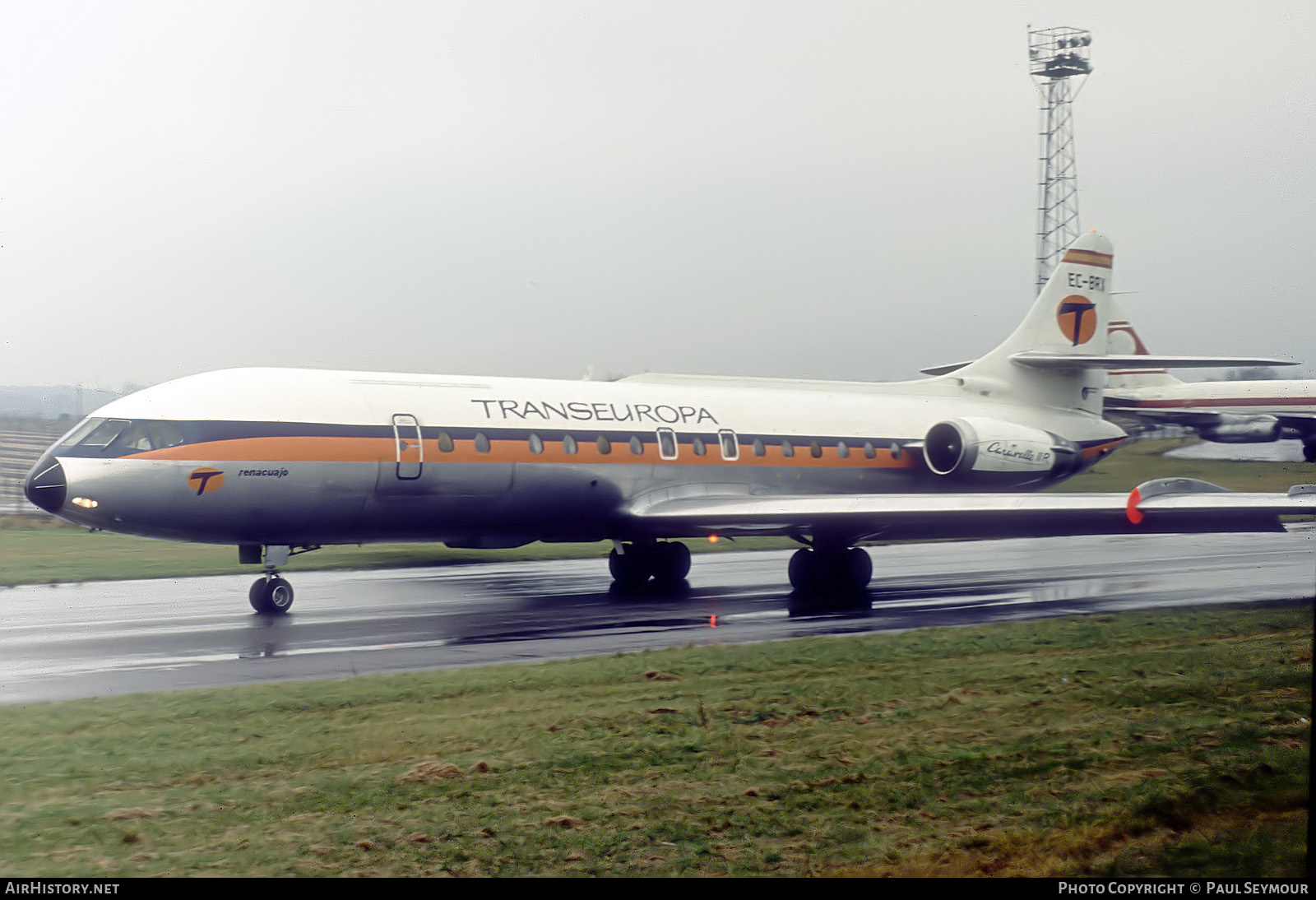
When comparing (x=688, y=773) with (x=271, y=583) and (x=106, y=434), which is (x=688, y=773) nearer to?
(x=271, y=583)

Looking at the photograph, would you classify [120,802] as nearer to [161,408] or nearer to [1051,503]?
[161,408]

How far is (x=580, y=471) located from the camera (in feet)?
59.5

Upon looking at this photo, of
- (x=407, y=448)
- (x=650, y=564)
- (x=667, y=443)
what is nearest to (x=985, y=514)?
(x=667, y=443)

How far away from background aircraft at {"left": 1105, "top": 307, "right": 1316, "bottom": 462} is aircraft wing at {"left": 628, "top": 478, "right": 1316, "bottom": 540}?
5.64 meters

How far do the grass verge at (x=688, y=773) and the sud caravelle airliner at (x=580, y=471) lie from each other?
6.10 meters

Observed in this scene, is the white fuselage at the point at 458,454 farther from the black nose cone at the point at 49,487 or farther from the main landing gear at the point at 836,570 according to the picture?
the main landing gear at the point at 836,570

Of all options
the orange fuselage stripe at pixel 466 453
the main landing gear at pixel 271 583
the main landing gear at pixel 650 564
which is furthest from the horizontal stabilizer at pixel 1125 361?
the main landing gear at pixel 271 583

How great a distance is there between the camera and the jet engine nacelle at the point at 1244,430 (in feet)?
87.0

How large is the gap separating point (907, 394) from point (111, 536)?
20.3 meters

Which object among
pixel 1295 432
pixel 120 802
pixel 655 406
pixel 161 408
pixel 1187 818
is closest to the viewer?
pixel 1187 818

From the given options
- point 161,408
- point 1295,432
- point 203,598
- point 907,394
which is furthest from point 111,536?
point 1295,432

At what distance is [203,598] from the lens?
1752cm

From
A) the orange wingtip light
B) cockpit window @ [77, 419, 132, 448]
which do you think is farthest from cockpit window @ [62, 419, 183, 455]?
the orange wingtip light

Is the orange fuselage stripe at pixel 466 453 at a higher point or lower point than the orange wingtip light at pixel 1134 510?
higher
